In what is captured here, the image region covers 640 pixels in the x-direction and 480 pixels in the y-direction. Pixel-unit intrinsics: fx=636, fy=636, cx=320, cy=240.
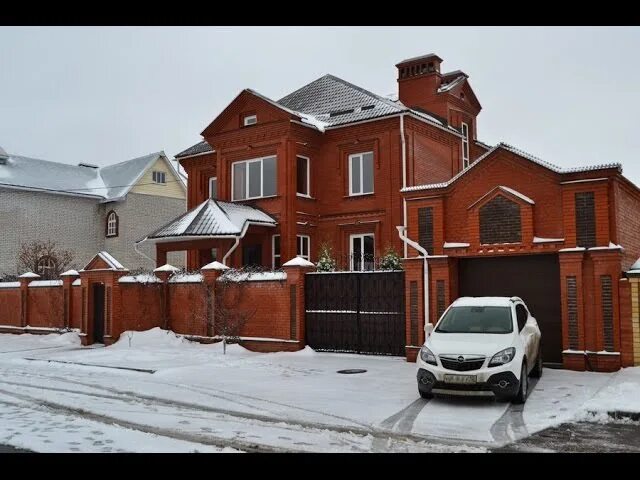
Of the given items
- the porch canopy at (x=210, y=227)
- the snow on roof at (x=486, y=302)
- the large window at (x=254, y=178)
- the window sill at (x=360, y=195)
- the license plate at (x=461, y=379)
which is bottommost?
the license plate at (x=461, y=379)

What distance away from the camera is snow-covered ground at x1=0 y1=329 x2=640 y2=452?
24.7 feet

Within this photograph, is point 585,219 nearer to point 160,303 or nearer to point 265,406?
point 265,406

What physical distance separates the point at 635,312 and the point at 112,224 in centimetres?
3090

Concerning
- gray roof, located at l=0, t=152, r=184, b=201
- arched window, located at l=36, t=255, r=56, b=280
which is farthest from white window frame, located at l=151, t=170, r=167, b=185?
arched window, located at l=36, t=255, r=56, b=280

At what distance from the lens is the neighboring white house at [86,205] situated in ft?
110

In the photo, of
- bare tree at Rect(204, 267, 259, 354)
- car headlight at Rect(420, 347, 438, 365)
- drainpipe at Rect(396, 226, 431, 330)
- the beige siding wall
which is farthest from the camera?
the beige siding wall

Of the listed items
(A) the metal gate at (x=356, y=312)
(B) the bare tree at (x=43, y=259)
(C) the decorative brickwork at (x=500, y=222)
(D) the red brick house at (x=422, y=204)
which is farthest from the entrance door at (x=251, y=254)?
(B) the bare tree at (x=43, y=259)

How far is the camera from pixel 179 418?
8883 mm

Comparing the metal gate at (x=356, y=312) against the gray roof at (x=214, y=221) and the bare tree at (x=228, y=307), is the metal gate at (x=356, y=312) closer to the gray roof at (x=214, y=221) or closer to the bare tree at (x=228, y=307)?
the bare tree at (x=228, y=307)

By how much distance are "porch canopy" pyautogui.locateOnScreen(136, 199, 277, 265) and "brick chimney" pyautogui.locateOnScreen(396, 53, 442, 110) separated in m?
8.45

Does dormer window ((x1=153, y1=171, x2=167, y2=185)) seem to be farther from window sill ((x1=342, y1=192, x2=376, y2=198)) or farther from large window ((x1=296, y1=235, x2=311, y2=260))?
window sill ((x1=342, y1=192, x2=376, y2=198))

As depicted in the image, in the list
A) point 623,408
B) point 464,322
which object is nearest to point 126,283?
point 464,322

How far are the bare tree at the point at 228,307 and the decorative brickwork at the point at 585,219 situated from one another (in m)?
8.43

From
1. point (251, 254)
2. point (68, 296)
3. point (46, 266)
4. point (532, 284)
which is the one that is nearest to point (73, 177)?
point (46, 266)
